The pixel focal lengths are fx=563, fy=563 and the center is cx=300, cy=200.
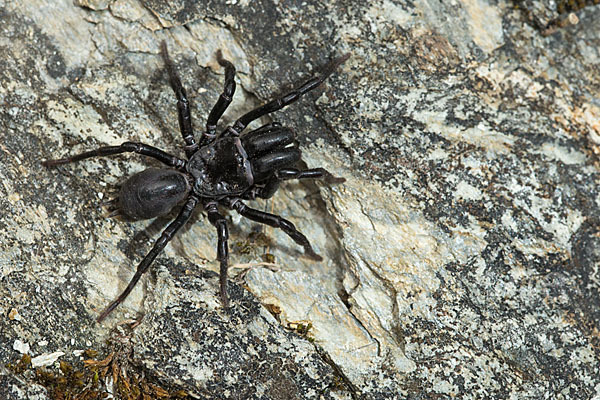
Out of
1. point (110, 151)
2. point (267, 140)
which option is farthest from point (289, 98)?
point (110, 151)

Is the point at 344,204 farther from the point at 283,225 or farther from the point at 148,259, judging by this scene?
the point at 148,259

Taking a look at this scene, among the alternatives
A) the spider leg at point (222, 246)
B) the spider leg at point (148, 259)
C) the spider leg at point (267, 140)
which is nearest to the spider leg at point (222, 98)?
the spider leg at point (267, 140)

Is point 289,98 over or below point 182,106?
below

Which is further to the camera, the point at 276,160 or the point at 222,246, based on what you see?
the point at 276,160

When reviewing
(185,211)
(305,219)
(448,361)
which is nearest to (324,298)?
(305,219)

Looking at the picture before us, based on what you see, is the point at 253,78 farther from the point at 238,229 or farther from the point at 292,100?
the point at 238,229

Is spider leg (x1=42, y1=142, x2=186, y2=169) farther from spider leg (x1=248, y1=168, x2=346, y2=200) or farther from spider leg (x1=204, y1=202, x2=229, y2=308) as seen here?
spider leg (x1=248, y1=168, x2=346, y2=200)

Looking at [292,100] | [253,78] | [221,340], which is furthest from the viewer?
[253,78]
